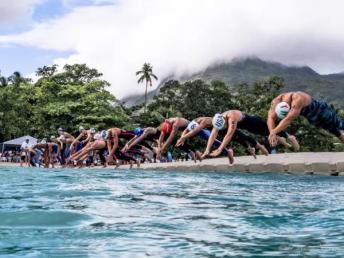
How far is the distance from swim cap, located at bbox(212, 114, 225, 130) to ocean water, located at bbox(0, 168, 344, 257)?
6.85 metres

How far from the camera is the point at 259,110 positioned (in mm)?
Result: 53000

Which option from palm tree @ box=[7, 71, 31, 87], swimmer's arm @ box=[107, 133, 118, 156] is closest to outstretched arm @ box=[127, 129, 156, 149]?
swimmer's arm @ box=[107, 133, 118, 156]

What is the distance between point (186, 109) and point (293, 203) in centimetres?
4913

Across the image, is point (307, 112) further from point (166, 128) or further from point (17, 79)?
point (17, 79)

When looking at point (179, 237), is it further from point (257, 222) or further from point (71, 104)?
point (71, 104)

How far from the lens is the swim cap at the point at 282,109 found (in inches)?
478

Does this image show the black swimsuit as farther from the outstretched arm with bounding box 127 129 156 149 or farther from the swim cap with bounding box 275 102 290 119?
the outstretched arm with bounding box 127 129 156 149

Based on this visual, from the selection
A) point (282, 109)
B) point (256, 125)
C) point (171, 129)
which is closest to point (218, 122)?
point (256, 125)

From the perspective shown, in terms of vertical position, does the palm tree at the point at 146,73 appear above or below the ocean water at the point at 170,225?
above

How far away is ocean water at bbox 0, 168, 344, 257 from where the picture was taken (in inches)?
150

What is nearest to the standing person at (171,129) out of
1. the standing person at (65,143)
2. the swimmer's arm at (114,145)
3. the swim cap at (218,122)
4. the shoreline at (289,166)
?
the shoreline at (289,166)

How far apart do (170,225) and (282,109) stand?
7.73 m

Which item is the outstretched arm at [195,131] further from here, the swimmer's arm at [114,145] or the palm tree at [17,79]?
the palm tree at [17,79]

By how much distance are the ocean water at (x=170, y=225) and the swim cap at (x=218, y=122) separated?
270 inches
